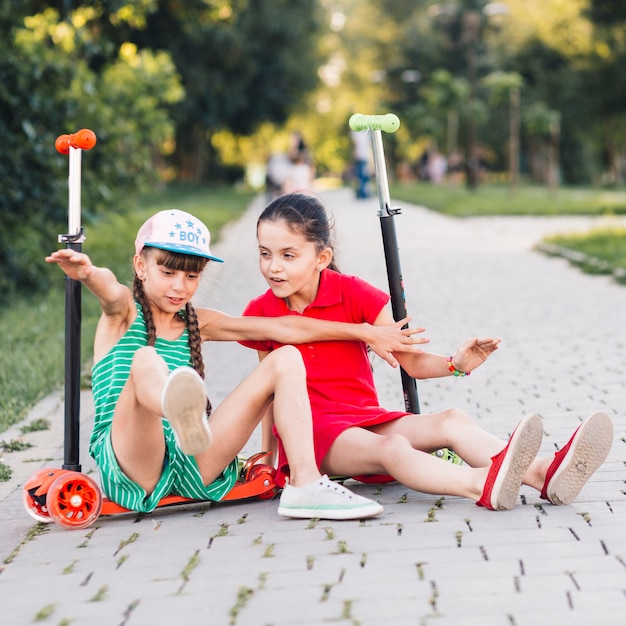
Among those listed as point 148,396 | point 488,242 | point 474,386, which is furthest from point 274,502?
point 488,242

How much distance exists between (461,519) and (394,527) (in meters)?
0.24

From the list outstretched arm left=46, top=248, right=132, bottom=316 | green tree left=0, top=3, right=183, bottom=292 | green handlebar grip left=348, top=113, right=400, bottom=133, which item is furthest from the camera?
green tree left=0, top=3, right=183, bottom=292

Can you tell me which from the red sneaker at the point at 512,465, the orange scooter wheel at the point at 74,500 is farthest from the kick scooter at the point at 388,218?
the orange scooter wheel at the point at 74,500

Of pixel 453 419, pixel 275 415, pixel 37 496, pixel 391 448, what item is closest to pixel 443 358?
pixel 453 419

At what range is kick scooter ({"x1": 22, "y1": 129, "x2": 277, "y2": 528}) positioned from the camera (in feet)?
13.6

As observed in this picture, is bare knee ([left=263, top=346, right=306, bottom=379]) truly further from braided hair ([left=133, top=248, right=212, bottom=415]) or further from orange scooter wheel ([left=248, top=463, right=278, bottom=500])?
→ orange scooter wheel ([left=248, top=463, right=278, bottom=500])

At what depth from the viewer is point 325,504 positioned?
4.07 m

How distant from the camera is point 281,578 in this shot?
3.47m

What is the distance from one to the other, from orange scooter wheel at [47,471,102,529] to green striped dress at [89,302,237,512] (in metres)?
0.07

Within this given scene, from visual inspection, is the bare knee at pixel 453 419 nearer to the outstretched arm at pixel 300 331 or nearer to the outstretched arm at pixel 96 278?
the outstretched arm at pixel 300 331

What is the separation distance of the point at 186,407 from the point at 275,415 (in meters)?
0.65

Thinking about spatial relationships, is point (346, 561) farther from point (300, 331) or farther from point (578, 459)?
point (300, 331)

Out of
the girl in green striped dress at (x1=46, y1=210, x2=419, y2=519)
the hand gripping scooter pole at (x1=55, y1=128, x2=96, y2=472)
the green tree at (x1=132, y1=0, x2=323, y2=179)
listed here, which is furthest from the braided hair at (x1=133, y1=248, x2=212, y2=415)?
the green tree at (x1=132, y1=0, x2=323, y2=179)

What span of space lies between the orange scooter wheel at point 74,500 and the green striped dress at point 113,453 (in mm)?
69
